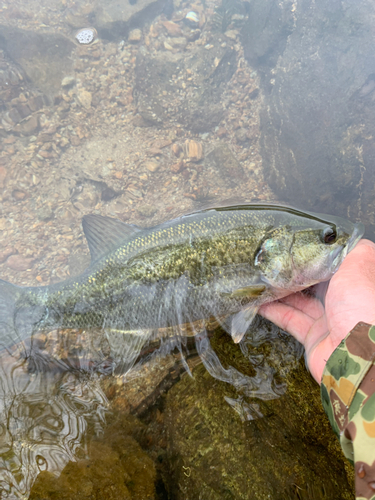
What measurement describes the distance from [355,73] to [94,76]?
6.67 m

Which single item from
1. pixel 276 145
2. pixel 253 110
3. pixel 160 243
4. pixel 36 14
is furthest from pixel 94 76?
pixel 160 243

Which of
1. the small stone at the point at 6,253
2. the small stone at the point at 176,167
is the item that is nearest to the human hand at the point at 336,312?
the small stone at the point at 176,167

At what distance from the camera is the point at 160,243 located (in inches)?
115

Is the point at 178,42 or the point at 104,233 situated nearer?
the point at 104,233

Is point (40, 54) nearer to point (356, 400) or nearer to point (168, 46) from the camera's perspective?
point (168, 46)

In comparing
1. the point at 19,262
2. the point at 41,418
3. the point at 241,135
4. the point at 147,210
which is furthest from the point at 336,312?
the point at 19,262

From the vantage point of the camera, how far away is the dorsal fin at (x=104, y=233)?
10.1 feet

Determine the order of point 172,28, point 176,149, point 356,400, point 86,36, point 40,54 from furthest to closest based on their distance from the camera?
point 172,28
point 86,36
point 40,54
point 176,149
point 356,400

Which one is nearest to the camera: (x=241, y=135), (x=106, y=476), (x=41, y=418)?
(x=106, y=476)

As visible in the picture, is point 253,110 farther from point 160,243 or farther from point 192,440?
point 192,440

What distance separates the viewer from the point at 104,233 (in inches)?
124

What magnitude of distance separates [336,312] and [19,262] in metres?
6.50

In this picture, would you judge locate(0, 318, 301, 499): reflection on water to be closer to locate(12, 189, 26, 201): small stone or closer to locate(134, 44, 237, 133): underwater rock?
locate(12, 189, 26, 201): small stone

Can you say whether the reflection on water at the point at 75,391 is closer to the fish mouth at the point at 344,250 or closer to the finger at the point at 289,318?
the finger at the point at 289,318
